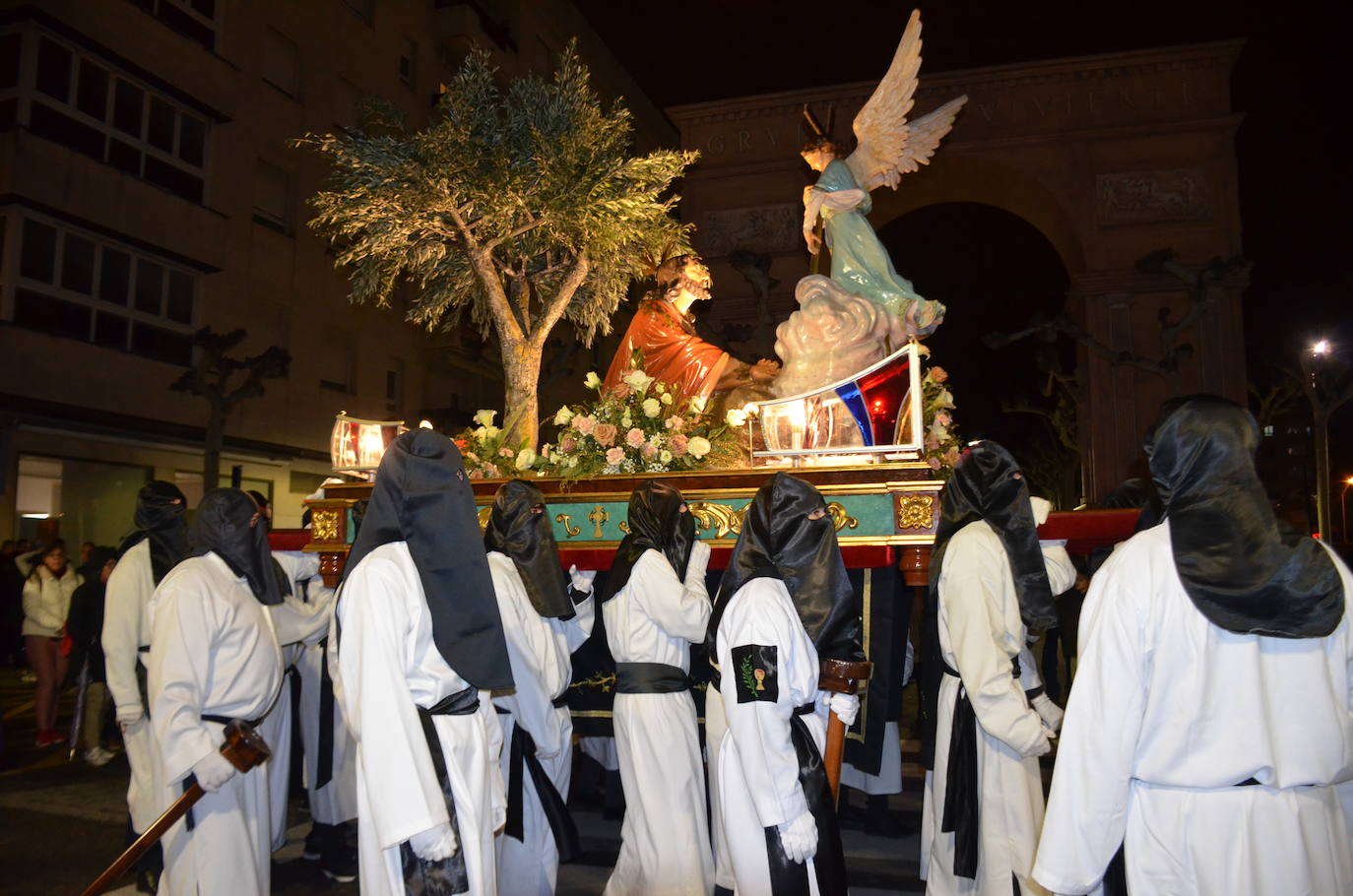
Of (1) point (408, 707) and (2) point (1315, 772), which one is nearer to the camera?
(2) point (1315, 772)

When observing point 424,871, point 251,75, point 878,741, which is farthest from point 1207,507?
point 251,75

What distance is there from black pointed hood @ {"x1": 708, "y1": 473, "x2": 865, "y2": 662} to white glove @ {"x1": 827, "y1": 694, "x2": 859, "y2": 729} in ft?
0.56

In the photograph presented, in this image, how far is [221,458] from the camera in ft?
58.7

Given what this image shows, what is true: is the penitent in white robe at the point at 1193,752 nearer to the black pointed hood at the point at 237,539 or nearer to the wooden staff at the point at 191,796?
the wooden staff at the point at 191,796

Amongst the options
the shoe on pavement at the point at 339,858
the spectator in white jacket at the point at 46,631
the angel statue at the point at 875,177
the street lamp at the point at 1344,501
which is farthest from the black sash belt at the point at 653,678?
the street lamp at the point at 1344,501

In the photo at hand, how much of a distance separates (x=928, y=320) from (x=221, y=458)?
15502mm

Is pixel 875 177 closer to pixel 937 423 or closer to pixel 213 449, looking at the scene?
pixel 937 423

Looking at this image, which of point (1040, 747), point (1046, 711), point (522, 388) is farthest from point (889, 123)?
point (1040, 747)

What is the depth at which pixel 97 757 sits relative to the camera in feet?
26.5

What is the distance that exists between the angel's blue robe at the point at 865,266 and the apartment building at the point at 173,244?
34.6 feet

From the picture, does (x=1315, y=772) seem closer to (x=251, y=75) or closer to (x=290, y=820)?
(x=290, y=820)

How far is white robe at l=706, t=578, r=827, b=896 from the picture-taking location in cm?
335

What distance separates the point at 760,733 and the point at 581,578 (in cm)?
283

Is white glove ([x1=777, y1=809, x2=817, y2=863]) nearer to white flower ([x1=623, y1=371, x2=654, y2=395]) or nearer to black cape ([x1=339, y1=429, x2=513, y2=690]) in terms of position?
black cape ([x1=339, y1=429, x2=513, y2=690])
